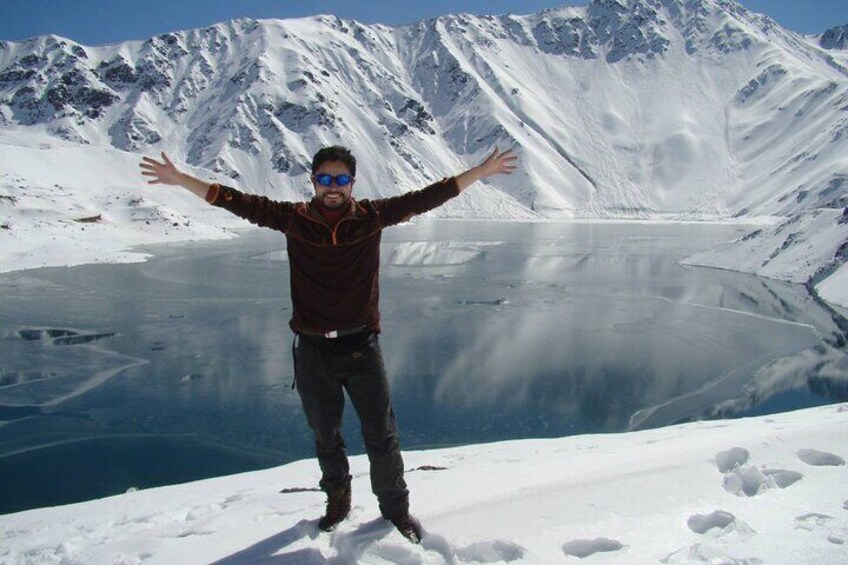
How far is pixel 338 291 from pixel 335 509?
1665 mm

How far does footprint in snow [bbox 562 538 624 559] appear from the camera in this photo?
4.16 meters

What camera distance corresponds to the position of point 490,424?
11578mm

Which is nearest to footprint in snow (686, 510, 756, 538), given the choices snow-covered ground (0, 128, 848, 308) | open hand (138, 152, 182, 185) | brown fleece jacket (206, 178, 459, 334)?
brown fleece jacket (206, 178, 459, 334)

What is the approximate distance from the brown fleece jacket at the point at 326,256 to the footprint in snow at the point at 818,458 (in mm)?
3871

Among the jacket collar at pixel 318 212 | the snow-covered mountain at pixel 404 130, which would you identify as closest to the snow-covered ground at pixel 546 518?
the jacket collar at pixel 318 212

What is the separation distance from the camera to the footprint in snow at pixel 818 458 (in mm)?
5320

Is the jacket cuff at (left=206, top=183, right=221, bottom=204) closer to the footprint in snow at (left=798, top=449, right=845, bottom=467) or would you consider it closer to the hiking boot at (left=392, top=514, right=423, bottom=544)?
the hiking boot at (left=392, top=514, right=423, bottom=544)

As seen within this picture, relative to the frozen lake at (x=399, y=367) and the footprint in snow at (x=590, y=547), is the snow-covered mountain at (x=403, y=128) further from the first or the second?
the footprint in snow at (x=590, y=547)

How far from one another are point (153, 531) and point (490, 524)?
9.06ft

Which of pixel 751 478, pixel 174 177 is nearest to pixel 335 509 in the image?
pixel 174 177

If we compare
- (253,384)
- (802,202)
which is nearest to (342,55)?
(802,202)

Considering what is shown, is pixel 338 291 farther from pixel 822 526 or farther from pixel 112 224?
pixel 112 224

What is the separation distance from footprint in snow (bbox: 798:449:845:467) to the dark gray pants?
3.49m

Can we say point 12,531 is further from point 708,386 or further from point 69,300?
point 69,300
